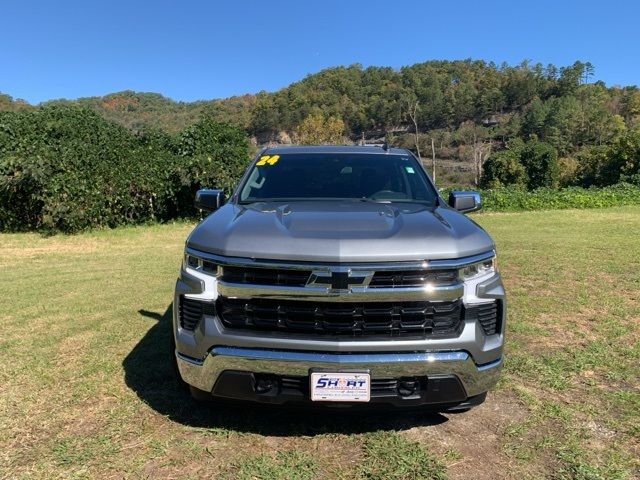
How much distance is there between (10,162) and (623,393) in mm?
13901

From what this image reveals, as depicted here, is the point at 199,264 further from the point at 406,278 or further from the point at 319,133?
the point at 319,133

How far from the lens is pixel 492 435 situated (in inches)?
123

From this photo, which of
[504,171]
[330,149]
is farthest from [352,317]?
[504,171]

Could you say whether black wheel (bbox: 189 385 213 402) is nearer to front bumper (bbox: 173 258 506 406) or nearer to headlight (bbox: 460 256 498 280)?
front bumper (bbox: 173 258 506 406)

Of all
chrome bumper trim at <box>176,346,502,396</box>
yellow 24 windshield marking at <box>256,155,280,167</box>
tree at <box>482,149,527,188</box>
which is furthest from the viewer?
tree at <box>482,149,527,188</box>

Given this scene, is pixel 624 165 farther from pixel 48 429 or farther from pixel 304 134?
Answer: pixel 48 429

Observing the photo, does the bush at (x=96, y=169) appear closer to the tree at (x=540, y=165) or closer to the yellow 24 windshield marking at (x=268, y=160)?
the yellow 24 windshield marking at (x=268, y=160)

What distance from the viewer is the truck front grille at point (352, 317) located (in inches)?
106

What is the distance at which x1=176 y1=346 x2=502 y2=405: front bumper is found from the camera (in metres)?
2.65

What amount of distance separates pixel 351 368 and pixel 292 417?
0.95m

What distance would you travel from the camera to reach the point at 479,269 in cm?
285

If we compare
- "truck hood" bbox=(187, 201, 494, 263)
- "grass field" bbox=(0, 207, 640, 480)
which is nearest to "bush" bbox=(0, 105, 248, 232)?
"grass field" bbox=(0, 207, 640, 480)

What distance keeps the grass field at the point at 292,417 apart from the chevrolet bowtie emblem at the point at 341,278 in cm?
102

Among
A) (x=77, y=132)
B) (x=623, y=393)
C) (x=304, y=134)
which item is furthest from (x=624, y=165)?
(x=623, y=393)
